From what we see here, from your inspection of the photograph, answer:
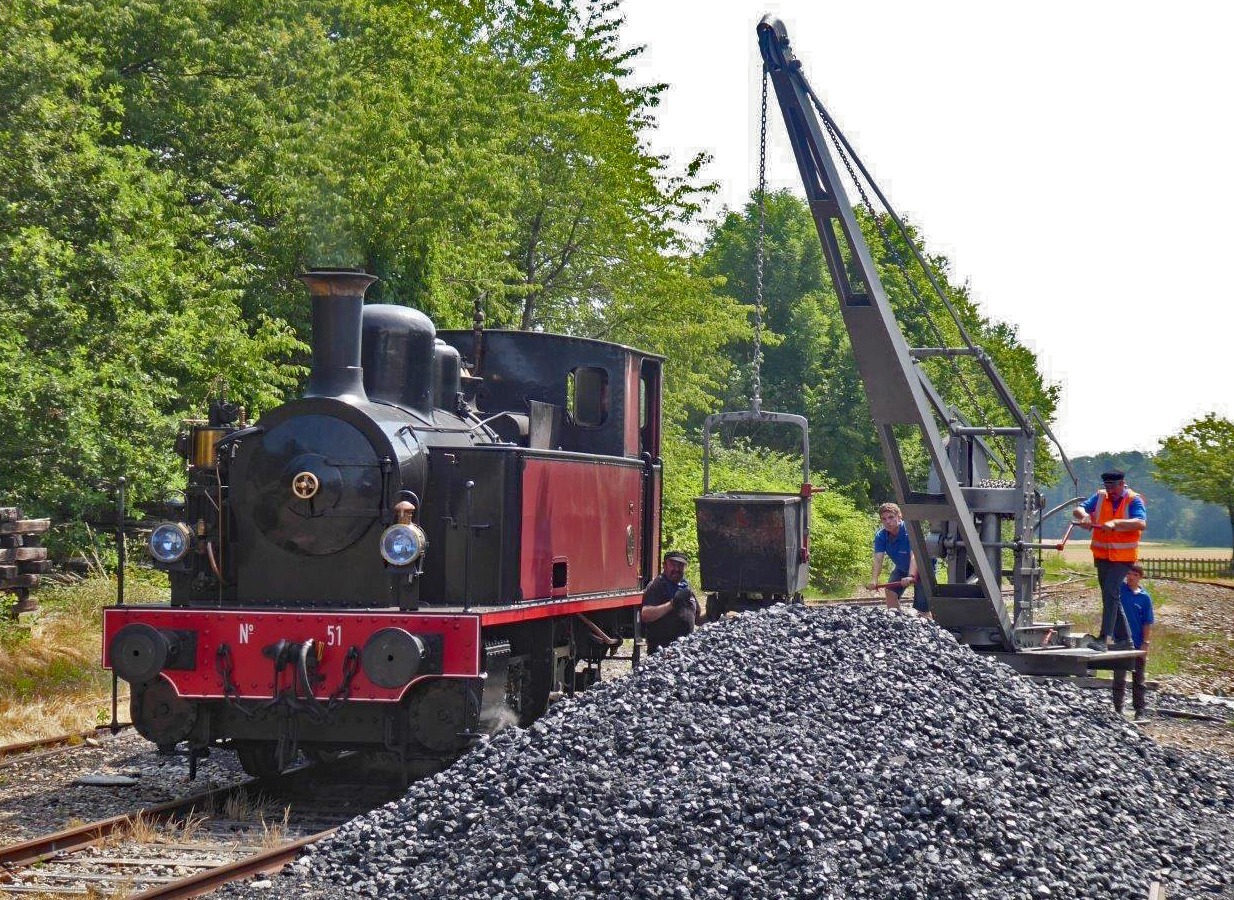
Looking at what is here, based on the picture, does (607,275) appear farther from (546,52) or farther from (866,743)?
(866,743)

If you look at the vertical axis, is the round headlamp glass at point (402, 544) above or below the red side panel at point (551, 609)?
above

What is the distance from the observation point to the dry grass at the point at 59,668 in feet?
33.6

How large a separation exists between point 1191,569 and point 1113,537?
3438cm

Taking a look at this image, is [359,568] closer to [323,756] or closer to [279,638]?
[279,638]

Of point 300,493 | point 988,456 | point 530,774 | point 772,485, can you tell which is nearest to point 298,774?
point 300,493

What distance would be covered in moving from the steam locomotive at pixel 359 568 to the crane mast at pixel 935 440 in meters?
2.63

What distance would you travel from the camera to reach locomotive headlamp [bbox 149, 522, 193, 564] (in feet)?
26.5

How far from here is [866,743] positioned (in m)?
6.81

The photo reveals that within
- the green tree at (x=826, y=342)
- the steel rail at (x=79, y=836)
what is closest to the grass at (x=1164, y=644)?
the steel rail at (x=79, y=836)

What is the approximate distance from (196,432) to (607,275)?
61.1ft

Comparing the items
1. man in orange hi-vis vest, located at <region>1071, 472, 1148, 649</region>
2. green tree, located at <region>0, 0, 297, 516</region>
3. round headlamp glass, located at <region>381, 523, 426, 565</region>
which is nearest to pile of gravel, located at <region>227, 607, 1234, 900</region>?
round headlamp glass, located at <region>381, 523, 426, 565</region>

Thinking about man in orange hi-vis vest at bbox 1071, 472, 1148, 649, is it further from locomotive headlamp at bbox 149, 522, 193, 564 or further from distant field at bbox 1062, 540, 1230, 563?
distant field at bbox 1062, 540, 1230, 563

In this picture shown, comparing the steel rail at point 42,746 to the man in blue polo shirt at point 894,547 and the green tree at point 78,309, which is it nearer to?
the green tree at point 78,309

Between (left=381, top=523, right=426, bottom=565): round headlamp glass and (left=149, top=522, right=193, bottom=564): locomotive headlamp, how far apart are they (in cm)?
135
